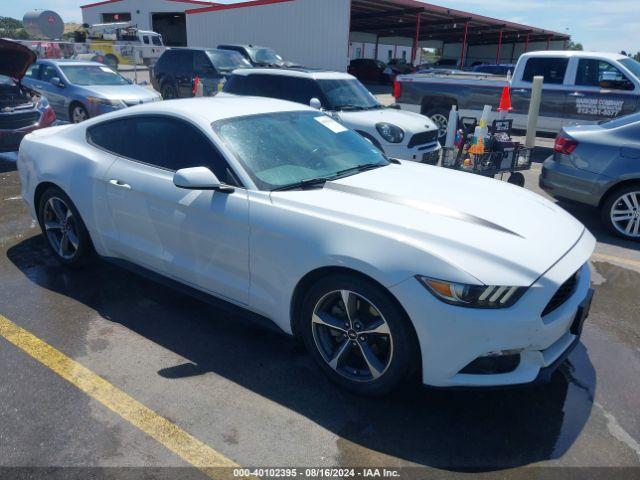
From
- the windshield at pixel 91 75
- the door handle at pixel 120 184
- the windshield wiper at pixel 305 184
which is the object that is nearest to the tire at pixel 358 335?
the windshield wiper at pixel 305 184

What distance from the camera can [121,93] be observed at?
11609 mm

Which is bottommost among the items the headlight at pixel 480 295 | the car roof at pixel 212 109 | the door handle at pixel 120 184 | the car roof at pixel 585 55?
the headlight at pixel 480 295

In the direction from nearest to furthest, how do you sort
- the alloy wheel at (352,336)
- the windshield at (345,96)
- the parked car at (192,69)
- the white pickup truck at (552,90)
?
the alloy wheel at (352,336), the windshield at (345,96), the white pickup truck at (552,90), the parked car at (192,69)

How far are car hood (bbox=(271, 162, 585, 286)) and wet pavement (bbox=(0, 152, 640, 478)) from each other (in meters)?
0.87

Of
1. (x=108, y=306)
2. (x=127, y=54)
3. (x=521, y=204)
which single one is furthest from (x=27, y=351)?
(x=127, y=54)

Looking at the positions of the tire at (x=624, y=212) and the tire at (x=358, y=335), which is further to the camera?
the tire at (x=624, y=212)

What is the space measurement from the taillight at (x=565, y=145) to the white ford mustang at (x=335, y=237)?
2823mm

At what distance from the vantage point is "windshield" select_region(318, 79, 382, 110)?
866 centimetres

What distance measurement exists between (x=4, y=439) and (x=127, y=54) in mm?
34241

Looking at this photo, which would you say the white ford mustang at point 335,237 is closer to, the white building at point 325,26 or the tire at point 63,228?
the tire at point 63,228

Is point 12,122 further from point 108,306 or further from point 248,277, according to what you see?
point 248,277

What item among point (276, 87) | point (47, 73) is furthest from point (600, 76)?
point (47, 73)

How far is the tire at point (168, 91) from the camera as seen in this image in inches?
621

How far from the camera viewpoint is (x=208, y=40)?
34031 millimetres
